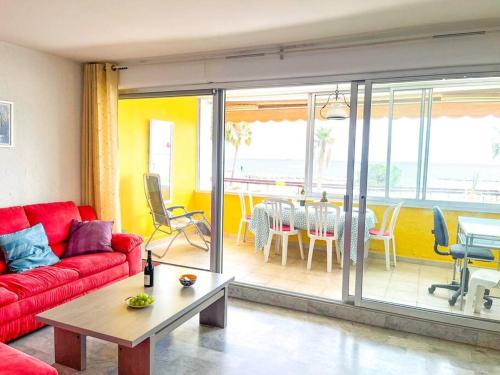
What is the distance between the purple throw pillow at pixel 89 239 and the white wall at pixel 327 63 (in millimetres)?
1524

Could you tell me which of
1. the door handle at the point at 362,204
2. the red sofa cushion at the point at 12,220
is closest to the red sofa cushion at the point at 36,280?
the red sofa cushion at the point at 12,220

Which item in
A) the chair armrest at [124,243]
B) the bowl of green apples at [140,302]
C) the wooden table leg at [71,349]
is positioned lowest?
the wooden table leg at [71,349]

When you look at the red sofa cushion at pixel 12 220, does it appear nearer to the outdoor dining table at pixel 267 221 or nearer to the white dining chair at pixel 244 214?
the outdoor dining table at pixel 267 221

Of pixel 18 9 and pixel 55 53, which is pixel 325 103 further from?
pixel 18 9

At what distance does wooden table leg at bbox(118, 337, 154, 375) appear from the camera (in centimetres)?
206

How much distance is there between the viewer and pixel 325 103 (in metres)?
5.51

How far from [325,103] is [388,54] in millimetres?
2642

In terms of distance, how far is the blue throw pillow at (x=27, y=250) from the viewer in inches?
115

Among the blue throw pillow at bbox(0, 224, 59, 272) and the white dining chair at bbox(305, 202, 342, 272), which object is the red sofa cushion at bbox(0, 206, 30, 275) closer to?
the blue throw pillow at bbox(0, 224, 59, 272)

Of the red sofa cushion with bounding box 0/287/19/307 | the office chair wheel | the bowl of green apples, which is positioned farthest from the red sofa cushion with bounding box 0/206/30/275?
the office chair wheel

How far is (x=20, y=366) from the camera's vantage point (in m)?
1.71

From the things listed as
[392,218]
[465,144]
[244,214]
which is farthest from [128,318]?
[244,214]

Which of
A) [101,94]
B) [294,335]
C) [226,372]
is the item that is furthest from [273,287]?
[101,94]

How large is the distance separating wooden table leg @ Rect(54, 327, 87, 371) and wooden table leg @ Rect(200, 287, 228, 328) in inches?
36.2
